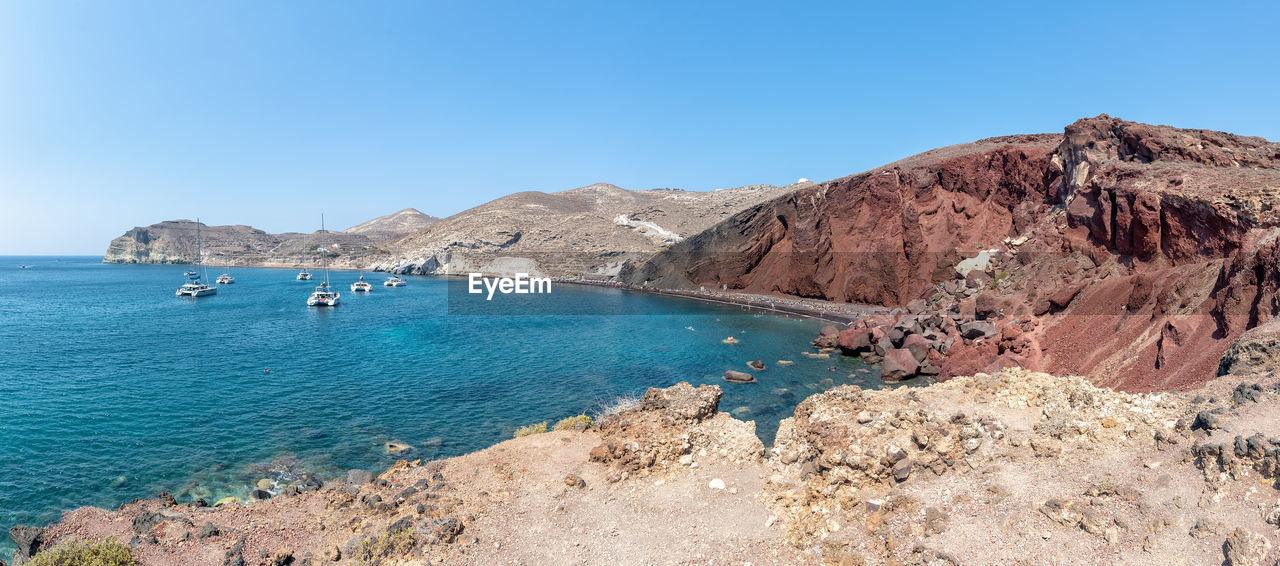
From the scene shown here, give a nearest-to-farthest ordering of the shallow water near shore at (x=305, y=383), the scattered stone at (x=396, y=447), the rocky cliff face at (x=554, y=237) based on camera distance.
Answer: the shallow water near shore at (x=305, y=383) → the scattered stone at (x=396, y=447) → the rocky cliff face at (x=554, y=237)

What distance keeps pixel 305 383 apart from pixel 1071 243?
49.3 m

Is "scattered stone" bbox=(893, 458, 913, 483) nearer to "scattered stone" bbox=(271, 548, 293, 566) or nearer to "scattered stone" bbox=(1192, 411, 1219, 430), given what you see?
"scattered stone" bbox=(1192, 411, 1219, 430)

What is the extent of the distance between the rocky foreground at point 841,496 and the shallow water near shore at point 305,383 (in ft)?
14.8

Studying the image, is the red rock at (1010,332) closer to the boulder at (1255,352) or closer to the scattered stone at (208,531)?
the boulder at (1255,352)

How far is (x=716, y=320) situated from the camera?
55719 mm

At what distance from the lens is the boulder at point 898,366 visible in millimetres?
32312

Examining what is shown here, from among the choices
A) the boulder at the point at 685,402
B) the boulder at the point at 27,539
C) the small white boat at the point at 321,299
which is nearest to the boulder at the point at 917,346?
the boulder at the point at 685,402

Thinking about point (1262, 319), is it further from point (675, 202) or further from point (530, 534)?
point (675, 202)

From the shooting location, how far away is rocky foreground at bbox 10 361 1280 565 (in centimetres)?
965

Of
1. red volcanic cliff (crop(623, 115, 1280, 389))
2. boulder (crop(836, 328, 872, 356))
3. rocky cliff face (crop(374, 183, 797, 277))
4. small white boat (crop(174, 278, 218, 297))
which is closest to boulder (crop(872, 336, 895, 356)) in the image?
boulder (crop(836, 328, 872, 356))

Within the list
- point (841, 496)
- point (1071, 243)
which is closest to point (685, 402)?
point (841, 496)

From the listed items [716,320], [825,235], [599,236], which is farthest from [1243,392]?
[599,236]

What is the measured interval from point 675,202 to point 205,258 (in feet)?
503

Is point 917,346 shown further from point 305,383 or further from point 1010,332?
point 305,383
